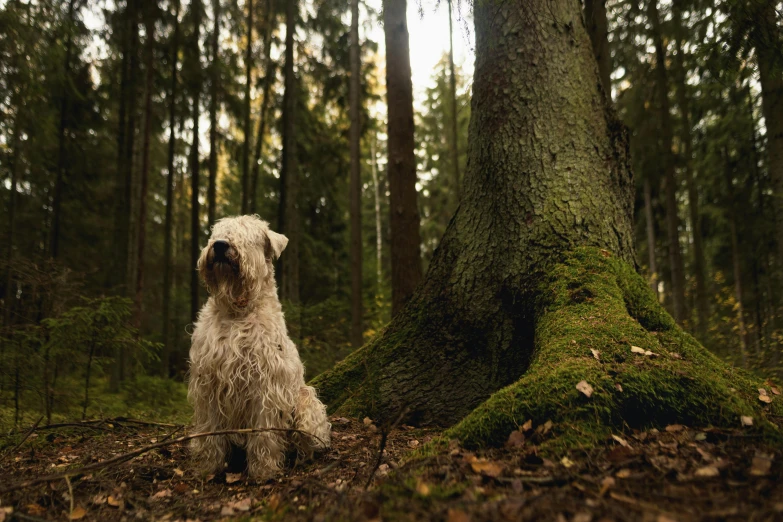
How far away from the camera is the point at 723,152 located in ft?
54.0

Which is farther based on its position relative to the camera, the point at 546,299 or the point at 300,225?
the point at 300,225

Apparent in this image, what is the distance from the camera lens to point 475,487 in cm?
250

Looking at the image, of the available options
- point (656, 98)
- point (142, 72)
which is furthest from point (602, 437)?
point (142, 72)

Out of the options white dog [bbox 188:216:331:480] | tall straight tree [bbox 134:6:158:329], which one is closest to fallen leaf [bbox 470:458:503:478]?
white dog [bbox 188:216:331:480]

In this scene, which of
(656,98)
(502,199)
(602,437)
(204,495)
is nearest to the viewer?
(602,437)

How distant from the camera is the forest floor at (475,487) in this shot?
213 centimetres

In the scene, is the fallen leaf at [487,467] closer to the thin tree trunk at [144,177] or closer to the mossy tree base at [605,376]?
the mossy tree base at [605,376]

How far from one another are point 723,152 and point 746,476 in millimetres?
17712

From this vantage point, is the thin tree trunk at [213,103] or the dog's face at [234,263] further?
the thin tree trunk at [213,103]

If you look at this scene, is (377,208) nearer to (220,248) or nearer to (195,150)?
(195,150)

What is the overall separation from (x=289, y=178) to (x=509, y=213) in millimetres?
10324

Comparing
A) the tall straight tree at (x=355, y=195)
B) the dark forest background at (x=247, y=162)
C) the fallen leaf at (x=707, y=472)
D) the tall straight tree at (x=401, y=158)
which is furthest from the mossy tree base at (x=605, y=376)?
the tall straight tree at (x=355, y=195)

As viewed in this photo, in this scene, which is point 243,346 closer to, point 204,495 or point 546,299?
point 204,495

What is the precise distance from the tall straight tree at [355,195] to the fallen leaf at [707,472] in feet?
34.7
